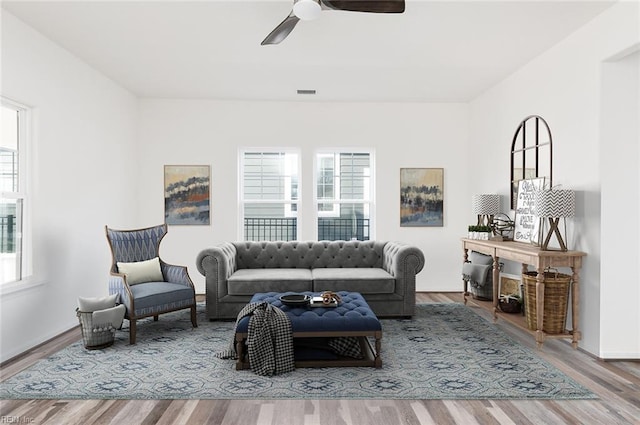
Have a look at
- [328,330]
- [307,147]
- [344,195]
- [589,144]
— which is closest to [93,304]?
[328,330]

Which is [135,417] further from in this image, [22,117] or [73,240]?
[22,117]

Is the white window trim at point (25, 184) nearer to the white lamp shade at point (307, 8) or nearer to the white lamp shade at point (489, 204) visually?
the white lamp shade at point (307, 8)

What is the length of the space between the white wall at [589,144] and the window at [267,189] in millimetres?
3513

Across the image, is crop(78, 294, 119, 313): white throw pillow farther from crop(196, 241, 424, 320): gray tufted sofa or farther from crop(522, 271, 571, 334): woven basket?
crop(522, 271, 571, 334): woven basket

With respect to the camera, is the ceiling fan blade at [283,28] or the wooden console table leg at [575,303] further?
the wooden console table leg at [575,303]

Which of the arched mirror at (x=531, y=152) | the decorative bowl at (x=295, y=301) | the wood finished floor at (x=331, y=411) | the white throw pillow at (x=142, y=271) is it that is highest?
the arched mirror at (x=531, y=152)

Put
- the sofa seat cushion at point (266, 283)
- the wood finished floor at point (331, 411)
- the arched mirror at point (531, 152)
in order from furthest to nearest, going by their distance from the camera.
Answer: the sofa seat cushion at point (266, 283) → the arched mirror at point (531, 152) → the wood finished floor at point (331, 411)

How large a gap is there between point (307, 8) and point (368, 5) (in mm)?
402

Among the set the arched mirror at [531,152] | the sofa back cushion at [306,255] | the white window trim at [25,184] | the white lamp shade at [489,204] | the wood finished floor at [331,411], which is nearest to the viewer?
the wood finished floor at [331,411]

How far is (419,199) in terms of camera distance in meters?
6.55

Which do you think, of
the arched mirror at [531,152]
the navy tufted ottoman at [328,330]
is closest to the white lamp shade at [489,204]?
the arched mirror at [531,152]

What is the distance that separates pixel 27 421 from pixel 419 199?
535 centimetres

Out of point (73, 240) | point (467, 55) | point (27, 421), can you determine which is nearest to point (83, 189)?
point (73, 240)

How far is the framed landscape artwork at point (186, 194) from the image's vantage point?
20.9 ft
